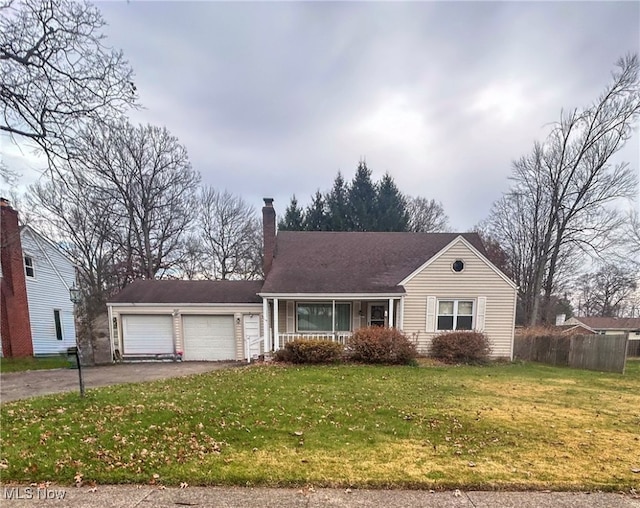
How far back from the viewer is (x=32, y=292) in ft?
53.0

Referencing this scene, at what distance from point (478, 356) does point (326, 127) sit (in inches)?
440

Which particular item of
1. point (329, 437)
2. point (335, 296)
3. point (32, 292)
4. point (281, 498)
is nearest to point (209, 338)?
point (335, 296)

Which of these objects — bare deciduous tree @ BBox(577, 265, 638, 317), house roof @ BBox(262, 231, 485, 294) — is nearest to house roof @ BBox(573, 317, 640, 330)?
bare deciduous tree @ BBox(577, 265, 638, 317)

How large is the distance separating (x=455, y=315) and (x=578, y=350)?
5.39m

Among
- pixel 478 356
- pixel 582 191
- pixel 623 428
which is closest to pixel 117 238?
pixel 478 356

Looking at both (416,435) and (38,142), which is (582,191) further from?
(38,142)

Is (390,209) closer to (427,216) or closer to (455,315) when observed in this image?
(427,216)

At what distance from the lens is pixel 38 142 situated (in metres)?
7.65

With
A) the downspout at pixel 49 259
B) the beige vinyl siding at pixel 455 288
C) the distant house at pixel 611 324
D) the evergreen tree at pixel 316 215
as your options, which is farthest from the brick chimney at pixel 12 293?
the distant house at pixel 611 324

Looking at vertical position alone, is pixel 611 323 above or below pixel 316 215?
below

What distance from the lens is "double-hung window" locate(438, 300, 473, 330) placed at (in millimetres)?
13289

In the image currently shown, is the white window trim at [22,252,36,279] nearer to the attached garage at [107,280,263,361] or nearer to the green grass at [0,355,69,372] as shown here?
the green grass at [0,355,69,372]

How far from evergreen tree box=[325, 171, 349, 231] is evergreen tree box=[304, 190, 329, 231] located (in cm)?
37

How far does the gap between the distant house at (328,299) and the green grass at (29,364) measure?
7.73ft
